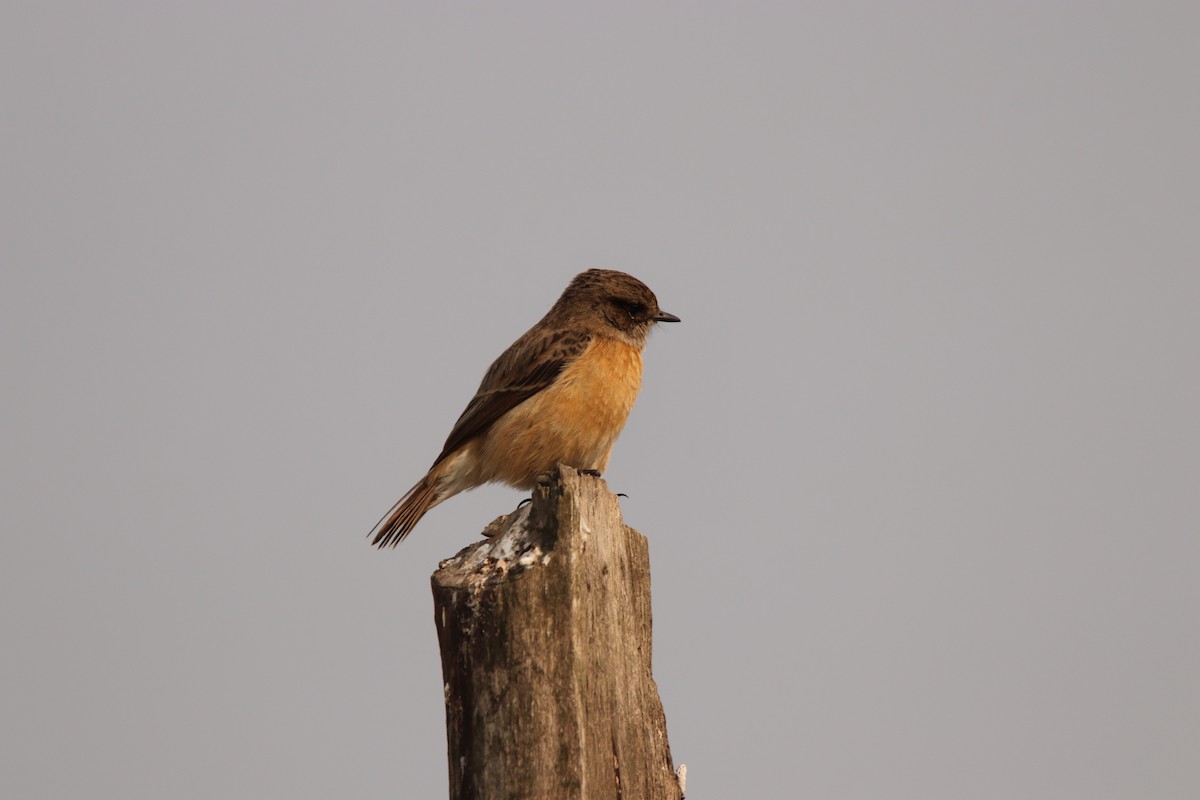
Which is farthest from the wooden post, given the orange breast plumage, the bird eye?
the bird eye

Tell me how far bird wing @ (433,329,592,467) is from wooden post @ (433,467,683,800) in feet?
11.0

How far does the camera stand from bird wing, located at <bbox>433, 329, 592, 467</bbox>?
8.32 meters

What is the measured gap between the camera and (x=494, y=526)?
5.58m

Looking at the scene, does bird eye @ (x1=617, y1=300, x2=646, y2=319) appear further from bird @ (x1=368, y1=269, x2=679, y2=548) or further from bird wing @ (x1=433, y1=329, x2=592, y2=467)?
Result: bird wing @ (x1=433, y1=329, x2=592, y2=467)

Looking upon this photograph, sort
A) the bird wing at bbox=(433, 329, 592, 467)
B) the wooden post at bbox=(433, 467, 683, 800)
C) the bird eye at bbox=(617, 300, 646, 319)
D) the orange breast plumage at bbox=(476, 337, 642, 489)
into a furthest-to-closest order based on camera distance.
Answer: the bird eye at bbox=(617, 300, 646, 319)
the bird wing at bbox=(433, 329, 592, 467)
the orange breast plumage at bbox=(476, 337, 642, 489)
the wooden post at bbox=(433, 467, 683, 800)

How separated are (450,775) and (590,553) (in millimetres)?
970

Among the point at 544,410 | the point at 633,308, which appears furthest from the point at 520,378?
the point at 633,308

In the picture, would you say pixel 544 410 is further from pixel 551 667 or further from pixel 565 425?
pixel 551 667

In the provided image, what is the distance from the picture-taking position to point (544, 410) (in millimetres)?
8047

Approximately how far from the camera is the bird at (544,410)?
26.4 feet

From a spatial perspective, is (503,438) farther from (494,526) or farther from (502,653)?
(502,653)

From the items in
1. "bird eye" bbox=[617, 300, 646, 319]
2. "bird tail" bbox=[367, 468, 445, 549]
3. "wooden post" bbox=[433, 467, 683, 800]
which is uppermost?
"bird eye" bbox=[617, 300, 646, 319]

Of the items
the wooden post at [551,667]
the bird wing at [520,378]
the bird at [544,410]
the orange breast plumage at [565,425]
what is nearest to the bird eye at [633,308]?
the bird at [544,410]

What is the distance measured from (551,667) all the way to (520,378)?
4.11 m
